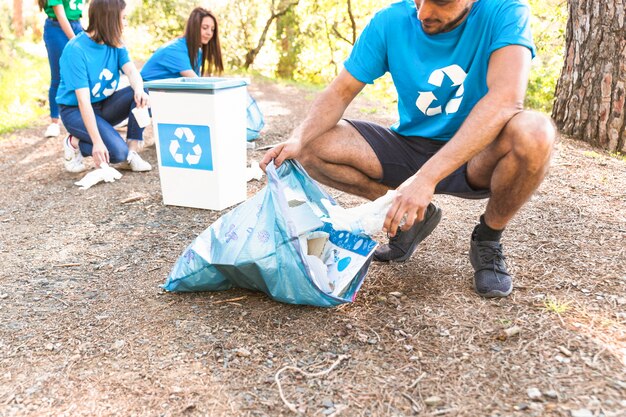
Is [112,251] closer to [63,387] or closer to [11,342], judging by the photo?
[11,342]

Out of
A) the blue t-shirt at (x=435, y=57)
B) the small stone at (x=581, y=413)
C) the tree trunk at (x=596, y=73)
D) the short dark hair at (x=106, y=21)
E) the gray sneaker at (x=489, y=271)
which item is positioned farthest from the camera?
the tree trunk at (x=596, y=73)

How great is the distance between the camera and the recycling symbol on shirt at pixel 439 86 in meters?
1.88

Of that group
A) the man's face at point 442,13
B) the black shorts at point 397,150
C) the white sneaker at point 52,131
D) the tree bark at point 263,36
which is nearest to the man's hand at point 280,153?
the black shorts at point 397,150

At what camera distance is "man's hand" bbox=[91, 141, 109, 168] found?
3324 millimetres

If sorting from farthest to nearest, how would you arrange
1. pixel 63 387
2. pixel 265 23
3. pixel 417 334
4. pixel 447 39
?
pixel 265 23 < pixel 447 39 < pixel 417 334 < pixel 63 387

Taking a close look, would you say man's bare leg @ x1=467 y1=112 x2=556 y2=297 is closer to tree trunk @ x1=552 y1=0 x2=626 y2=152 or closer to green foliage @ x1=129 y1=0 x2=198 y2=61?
tree trunk @ x1=552 y1=0 x2=626 y2=152

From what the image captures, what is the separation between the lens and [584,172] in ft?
10.4

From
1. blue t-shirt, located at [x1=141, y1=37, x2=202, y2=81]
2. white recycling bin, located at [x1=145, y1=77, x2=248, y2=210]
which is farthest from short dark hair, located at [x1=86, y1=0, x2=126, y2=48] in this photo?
white recycling bin, located at [x1=145, y1=77, x2=248, y2=210]

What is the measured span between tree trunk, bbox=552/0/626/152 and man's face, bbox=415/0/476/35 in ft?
7.07

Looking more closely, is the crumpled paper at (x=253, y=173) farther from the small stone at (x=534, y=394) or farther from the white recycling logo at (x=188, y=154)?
the small stone at (x=534, y=394)

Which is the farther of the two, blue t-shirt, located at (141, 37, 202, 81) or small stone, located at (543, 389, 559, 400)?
blue t-shirt, located at (141, 37, 202, 81)

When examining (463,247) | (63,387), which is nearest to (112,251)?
(63,387)

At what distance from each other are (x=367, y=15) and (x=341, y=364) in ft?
36.4

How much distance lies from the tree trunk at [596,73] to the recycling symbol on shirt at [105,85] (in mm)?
2995
